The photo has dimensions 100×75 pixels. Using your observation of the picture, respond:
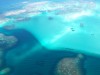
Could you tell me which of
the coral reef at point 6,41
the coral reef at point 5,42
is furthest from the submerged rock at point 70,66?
the coral reef at point 6,41

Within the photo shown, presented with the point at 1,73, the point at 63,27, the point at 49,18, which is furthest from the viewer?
the point at 49,18

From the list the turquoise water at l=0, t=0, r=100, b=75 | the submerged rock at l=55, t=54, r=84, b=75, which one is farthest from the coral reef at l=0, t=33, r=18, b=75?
the submerged rock at l=55, t=54, r=84, b=75

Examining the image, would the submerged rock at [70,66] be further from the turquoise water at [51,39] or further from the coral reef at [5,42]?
the coral reef at [5,42]

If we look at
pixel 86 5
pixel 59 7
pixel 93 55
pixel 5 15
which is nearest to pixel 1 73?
pixel 93 55

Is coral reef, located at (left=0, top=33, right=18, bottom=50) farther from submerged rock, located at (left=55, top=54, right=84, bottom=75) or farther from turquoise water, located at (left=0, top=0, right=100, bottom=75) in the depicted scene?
submerged rock, located at (left=55, top=54, right=84, bottom=75)

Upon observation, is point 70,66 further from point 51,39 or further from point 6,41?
point 6,41

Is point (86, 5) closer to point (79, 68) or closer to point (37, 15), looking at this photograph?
point (37, 15)

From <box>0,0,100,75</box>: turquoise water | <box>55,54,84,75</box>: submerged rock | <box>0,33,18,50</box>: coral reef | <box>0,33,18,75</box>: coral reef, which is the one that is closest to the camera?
<box>55,54,84,75</box>: submerged rock
